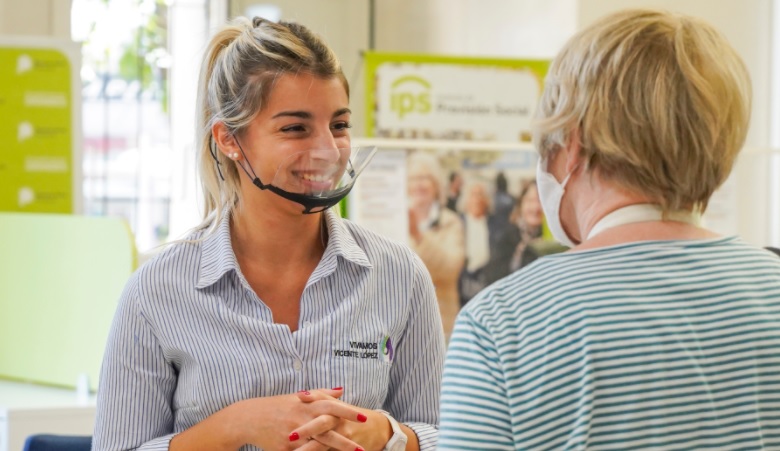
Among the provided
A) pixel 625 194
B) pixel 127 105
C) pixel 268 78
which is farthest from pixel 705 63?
pixel 127 105

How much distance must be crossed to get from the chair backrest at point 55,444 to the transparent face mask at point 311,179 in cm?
89

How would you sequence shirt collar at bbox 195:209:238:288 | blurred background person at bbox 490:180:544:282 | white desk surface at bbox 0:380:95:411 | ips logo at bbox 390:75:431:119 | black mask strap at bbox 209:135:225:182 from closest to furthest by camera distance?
shirt collar at bbox 195:209:238:288 → black mask strap at bbox 209:135:225:182 → white desk surface at bbox 0:380:95:411 → blurred background person at bbox 490:180:544:282 → ips logo at bbox 390:75:431:119

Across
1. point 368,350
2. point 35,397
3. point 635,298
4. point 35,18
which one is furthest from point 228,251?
point 35,18

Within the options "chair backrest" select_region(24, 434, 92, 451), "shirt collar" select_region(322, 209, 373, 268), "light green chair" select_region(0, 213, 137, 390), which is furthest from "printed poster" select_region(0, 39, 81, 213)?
"shirt collar" select_region(322, 209, 373, 268)

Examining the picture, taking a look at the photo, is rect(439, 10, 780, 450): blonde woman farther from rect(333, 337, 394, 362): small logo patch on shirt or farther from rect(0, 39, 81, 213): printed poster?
rect(0, 39, 81, 213): printed poster

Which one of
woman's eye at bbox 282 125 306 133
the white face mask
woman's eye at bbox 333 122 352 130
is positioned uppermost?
woman's eye at bbox 333 122 352 130

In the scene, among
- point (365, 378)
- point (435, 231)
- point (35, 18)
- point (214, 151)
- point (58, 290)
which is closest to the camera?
point (365, 378)

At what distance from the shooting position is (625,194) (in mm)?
1104

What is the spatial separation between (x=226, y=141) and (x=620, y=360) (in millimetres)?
881

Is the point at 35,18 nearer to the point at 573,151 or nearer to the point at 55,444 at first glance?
the point at 55,444

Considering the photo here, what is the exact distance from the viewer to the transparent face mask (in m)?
1.62

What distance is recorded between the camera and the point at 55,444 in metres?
2.17

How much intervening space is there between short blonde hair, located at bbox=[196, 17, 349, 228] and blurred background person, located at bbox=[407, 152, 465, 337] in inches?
79.0

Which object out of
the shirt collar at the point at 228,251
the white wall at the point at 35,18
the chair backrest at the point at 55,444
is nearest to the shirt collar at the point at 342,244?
the shirt collar at the point at 228,251
